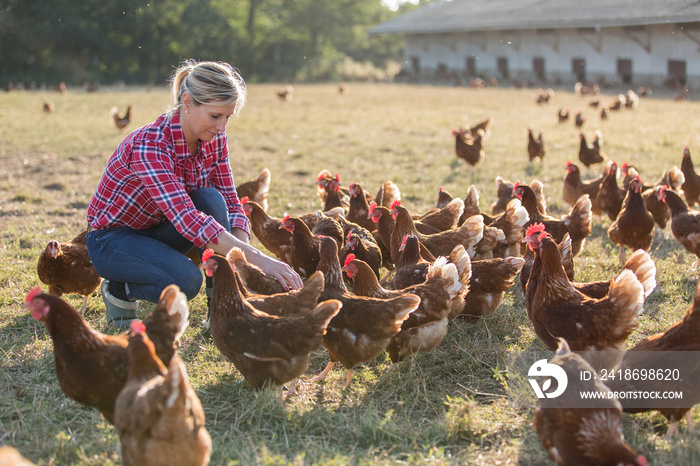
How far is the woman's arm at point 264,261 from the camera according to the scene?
11.0 ft

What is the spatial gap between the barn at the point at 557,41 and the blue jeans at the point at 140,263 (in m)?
19.1

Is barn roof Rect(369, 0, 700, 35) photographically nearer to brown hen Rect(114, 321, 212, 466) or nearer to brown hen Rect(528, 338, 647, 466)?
brown hen Rect(528, 338, 647, 466)

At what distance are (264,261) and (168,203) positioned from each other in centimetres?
70

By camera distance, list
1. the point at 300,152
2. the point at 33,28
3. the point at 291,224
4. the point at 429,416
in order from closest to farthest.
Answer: the point at 429,416, the point at 291,224, the point at 300,152, the point at 33,28

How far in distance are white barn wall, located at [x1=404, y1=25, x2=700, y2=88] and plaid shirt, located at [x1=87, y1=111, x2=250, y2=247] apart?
22.9 meters

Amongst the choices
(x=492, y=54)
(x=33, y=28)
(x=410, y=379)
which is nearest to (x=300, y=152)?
(x=410, y=379)

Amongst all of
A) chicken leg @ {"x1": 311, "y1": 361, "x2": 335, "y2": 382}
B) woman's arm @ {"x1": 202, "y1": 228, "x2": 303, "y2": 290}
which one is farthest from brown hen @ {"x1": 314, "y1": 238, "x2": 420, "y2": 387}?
woman's arm @ {"x1": 202, "y1": 228, "x2": 303, "y2": 290}

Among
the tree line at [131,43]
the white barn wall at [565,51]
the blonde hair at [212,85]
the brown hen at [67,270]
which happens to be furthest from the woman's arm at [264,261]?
the tree line at [131,43]

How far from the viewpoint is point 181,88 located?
11.9ft

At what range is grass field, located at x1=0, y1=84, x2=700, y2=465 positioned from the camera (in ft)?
9.22

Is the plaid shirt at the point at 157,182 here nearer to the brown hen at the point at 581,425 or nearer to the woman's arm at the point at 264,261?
the woman's arm at the point at 264,261

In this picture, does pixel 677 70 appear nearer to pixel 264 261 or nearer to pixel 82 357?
pixel 264 261

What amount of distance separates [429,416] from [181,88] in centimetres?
244

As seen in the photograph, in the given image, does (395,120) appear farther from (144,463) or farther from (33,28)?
(33,28)
